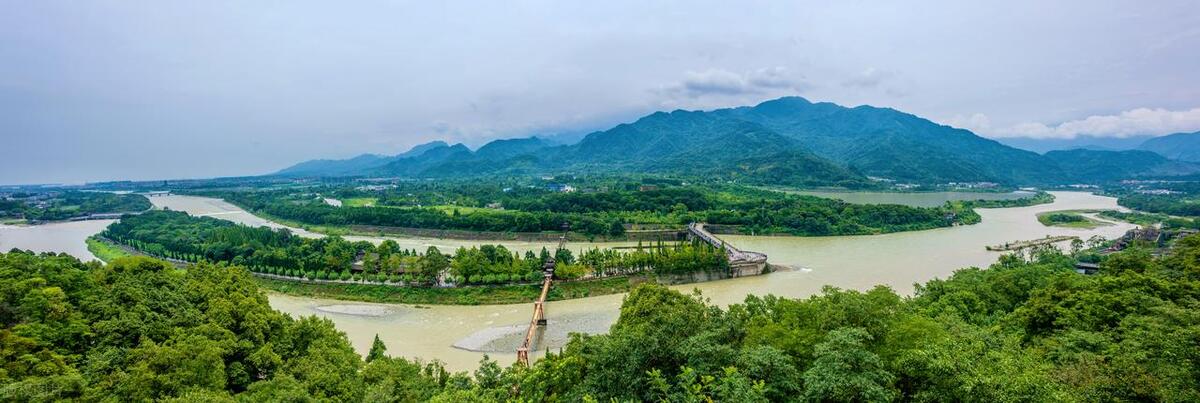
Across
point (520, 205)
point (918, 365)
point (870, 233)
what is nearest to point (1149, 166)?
point (870, 233)

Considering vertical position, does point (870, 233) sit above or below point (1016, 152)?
below

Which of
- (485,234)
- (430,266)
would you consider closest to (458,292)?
(430,266)

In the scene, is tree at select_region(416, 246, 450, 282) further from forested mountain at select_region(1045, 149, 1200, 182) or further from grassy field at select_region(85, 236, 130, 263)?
forested mountain at select_region(1045, 149, 1200, 182)

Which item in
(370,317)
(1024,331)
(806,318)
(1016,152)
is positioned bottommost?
(370,317)

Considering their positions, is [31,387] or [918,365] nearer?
[918,365]

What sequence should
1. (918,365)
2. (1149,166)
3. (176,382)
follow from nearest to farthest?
(918,365), (176,382), (1149,166)

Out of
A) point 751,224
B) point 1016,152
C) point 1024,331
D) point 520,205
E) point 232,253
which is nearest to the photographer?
point 1024,331

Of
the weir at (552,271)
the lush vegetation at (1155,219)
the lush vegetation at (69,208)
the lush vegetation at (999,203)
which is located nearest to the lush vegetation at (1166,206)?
the lush vegetation at (1155,219)

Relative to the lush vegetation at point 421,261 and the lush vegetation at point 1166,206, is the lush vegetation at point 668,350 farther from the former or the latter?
the lush vegetation at point 1166,206

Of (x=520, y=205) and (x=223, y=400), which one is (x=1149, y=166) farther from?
(x=223, y=400)
